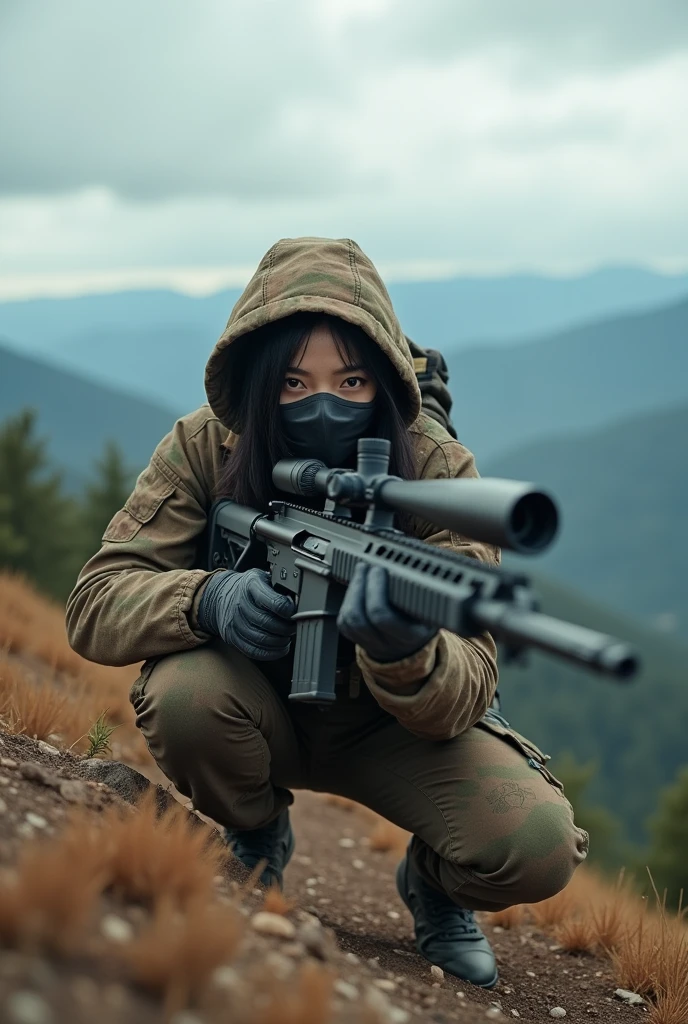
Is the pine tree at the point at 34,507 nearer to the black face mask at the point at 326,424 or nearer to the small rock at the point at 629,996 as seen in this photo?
the black face mask at the point at 326,424

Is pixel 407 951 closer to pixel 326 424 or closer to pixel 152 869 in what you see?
pixel 152 869

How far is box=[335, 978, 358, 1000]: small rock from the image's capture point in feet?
8.35

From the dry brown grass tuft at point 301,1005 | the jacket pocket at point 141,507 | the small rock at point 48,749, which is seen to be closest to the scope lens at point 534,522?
the dry brown grass tuft at point 301,1005

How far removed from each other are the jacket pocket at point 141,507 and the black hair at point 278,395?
35cm

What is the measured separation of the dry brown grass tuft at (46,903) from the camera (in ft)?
6.82

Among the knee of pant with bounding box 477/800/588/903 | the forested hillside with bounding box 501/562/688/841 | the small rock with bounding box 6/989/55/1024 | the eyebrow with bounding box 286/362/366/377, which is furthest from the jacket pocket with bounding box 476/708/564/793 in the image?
the forested hillside with bounding box 501/562/688/841

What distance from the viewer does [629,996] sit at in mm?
4062

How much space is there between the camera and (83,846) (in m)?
2.35

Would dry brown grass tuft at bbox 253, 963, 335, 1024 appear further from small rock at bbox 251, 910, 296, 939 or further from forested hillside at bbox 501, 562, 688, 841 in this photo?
forested hillside at bbox 501, 562, 688, 841

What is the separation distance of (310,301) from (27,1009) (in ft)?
9.20

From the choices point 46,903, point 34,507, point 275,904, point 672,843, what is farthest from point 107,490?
point 46,903

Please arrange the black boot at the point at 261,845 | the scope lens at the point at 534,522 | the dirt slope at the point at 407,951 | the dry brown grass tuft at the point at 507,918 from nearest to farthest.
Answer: the scope lens at the point at 534,522
the dirt slope at the point at 407,951
the black boot at the point at 261,845
the dry brown grass tuft at the point at 507,918

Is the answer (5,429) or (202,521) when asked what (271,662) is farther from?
(5,429)

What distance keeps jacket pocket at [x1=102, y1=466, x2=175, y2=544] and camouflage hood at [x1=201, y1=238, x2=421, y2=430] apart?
399 millimetres
